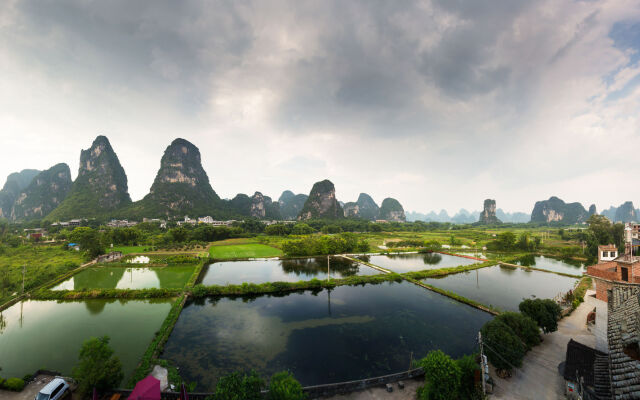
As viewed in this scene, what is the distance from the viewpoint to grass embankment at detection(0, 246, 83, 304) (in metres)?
23.7

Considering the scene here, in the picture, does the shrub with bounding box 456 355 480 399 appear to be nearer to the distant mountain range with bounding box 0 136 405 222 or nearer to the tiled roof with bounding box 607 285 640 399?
the tiled roof with bounding box 607 285 640 399

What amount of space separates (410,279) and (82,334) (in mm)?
31347

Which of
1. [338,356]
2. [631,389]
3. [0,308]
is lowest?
[338,356]

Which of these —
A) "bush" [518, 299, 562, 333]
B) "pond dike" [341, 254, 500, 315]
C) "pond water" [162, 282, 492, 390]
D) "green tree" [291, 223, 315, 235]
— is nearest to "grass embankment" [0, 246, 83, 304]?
"pond water" [162, 282, 492, 390]

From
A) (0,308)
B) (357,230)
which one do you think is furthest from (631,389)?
(357,230)

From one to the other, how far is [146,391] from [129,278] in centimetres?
2615

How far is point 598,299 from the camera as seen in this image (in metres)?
21.4

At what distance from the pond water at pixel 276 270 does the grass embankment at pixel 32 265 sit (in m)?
16.2

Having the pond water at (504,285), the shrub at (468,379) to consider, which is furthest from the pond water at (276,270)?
the shrub at (468,379)

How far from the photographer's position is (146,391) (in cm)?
937

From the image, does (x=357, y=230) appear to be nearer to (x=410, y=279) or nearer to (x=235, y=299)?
(x=410, y=279)

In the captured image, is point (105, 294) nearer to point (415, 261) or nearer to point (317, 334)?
point (317, 334)

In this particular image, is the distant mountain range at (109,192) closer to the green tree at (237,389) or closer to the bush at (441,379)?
the green tree at (237,389)

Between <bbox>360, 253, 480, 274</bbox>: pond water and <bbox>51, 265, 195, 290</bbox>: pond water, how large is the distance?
28.9 m
